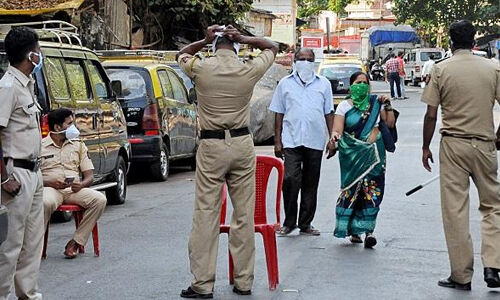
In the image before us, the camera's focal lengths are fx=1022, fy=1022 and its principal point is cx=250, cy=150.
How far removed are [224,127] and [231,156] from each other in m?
0.22

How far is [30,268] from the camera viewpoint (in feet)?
22.4

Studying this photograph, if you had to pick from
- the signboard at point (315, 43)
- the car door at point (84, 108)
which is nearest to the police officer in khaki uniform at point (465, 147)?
the car door at point (84, 108)

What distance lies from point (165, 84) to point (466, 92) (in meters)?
8.98

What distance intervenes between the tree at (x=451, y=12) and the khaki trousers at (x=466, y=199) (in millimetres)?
53445

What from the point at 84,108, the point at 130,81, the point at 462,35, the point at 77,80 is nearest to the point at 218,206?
the point at 462,35

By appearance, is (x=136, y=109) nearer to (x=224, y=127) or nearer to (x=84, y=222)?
(x=84, y=222)

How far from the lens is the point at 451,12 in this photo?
2453 inches

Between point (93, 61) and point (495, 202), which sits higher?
point (93, 61)

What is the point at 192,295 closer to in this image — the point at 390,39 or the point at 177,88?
the point at 177,88

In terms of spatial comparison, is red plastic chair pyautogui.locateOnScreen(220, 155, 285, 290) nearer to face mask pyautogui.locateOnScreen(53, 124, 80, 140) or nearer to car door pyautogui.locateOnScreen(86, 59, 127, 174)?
face mask pyautogui.locateOnScreen(53, 124, 80, 140)

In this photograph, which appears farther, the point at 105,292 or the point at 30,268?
the point at 105,292

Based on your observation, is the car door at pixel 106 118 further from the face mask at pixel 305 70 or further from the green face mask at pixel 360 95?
the green face mask at pixel 360 95

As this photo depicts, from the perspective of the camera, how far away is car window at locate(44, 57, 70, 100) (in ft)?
36.9

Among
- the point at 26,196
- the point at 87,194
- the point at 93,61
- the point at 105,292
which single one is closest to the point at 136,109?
the point at 93,61
